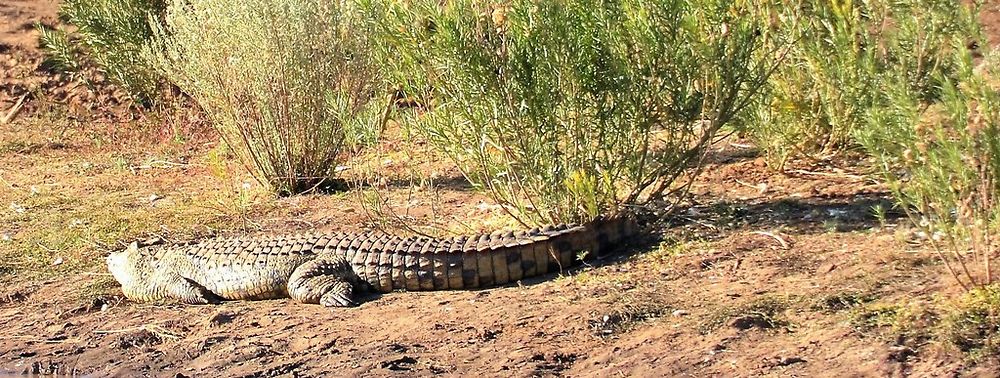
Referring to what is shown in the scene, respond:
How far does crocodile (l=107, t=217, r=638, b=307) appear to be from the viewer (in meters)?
6.59

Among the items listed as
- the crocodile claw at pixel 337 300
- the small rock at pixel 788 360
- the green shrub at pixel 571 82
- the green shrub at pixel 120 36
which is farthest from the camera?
the green shrub at pixel 120 36

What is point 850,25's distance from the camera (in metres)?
7.43

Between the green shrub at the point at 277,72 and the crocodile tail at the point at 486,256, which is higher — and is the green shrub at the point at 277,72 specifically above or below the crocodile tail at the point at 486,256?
above

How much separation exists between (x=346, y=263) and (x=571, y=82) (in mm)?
1601

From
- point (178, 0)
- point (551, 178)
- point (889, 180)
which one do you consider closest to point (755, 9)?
point (551, 178)

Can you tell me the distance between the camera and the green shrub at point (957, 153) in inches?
193

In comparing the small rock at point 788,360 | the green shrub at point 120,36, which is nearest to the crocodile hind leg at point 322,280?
the small rock at point 788,360

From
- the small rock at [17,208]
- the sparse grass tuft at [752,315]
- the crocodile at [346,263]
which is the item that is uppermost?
the small rock at [17,208]

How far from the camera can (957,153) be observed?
16.2ft

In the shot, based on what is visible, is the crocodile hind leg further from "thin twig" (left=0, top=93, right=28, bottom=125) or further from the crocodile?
"thin twig" (left=0, top=93, right=28, bottom=125)

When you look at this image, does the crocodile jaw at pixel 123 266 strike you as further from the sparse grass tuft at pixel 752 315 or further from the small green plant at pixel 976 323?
the small green plant at pixel 976 323

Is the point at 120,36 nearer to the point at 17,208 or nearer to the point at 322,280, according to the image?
the point at 17,208

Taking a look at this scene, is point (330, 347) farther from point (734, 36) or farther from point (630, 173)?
point (734, 36)

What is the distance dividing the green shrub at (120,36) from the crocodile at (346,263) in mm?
4236
